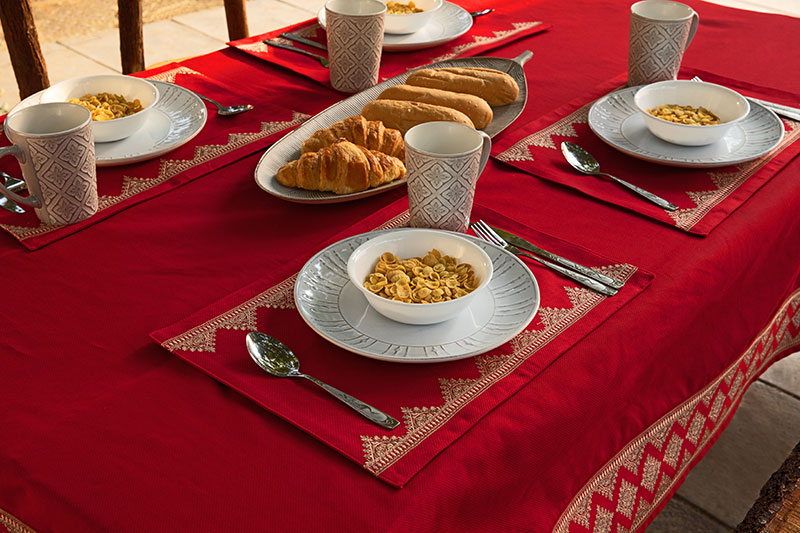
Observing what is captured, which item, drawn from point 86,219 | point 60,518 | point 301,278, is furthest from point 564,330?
point 86,219

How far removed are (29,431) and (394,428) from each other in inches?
13.1

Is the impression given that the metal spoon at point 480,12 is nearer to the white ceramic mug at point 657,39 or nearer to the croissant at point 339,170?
the white ceramic mug at point 657,39

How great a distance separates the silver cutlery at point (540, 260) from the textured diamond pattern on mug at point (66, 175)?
50cm

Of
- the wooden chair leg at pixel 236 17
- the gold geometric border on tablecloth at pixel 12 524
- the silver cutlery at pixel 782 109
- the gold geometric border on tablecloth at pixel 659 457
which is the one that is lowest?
the gold geometric border on tablecloth at pixel 659 457

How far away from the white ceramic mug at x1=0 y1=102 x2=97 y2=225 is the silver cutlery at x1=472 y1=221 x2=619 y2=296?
0.50 m

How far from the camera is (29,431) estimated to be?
2.37 feet

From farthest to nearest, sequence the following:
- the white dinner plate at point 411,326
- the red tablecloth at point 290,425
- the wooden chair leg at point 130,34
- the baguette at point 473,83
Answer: the wooden chair leg at point 130,34, the baguette at point 473,83, the white dinner plate at point 411,326, the red tablecloth at point 290,425

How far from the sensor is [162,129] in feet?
4.01

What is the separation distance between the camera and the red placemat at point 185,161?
3.34ft

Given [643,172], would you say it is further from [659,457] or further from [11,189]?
[11,189]

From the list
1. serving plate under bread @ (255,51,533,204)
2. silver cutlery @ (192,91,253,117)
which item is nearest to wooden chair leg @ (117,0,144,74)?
silver cutlery @ (192,91,253,117)

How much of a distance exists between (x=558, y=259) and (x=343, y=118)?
1.58 feet

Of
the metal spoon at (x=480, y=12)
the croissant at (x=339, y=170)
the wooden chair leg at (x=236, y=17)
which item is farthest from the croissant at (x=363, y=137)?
→ the wooden chair leg at (x=236, y=17)

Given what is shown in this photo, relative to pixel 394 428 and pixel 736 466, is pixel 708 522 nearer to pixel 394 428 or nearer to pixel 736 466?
pixel 736 466
